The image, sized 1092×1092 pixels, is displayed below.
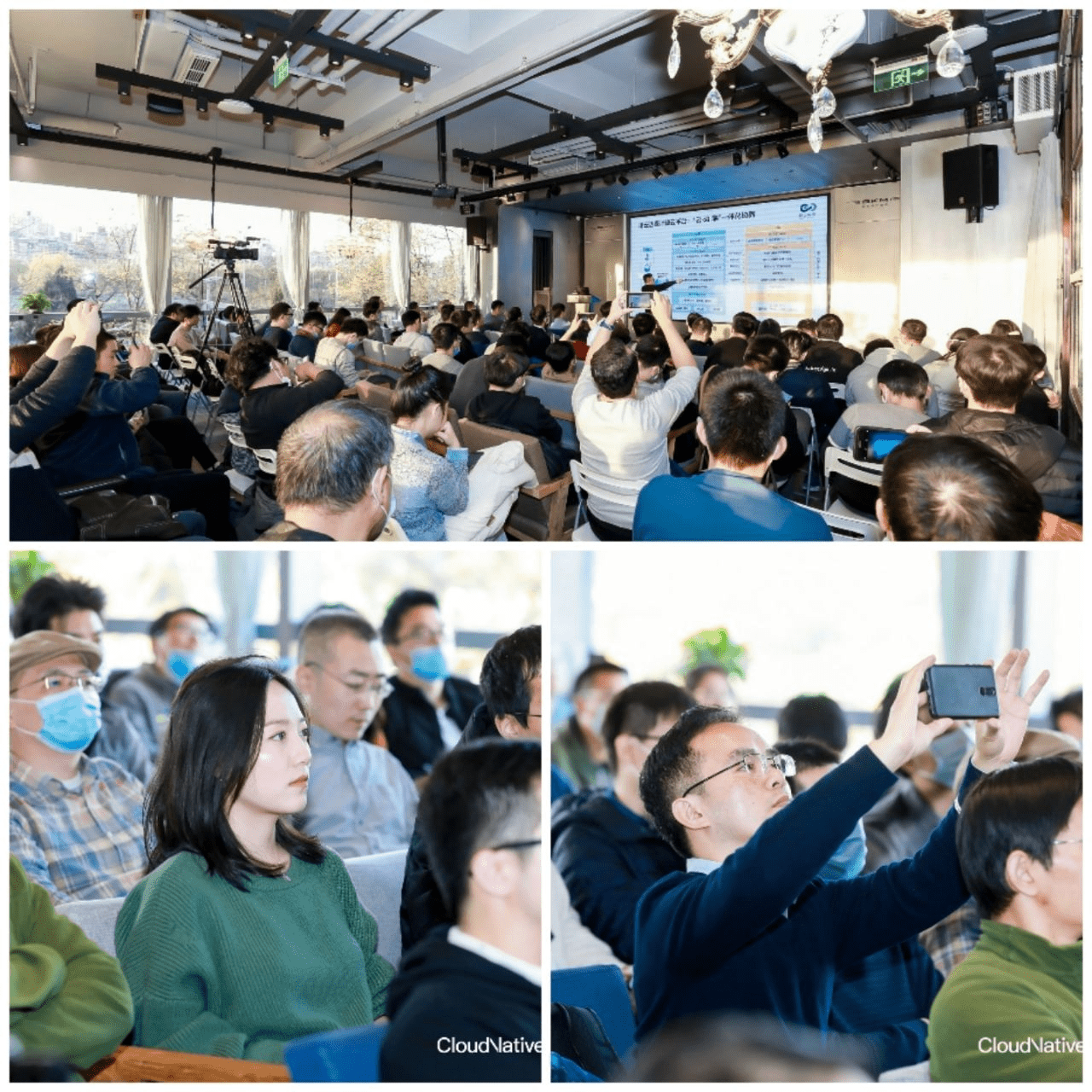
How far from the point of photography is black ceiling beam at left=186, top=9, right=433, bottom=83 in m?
6.09

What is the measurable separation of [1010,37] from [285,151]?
33.5 ft

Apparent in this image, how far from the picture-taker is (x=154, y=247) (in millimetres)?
12367

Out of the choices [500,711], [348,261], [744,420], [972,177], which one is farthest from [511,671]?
[348,261]

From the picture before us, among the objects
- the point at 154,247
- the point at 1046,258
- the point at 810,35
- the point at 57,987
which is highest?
the point at 154,247

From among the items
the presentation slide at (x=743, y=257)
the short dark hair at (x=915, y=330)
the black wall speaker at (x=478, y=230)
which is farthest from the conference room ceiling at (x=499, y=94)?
the short dark hair at (x=915, y=330)

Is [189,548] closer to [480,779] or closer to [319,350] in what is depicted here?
[480,779]

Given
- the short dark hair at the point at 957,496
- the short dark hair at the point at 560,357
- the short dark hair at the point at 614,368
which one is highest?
the short dark hair at the point at 560,357

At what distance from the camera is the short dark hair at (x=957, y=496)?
4.99 feet

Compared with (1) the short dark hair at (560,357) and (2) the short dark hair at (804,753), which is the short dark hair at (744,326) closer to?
(1) the short dark hair at (560,357)

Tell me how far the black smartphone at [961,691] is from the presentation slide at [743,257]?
11.5m

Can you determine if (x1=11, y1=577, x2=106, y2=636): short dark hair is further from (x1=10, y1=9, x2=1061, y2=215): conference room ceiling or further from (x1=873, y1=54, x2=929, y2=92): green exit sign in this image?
(x1=873, y1=54, x2=929, y2=92): green exit sign

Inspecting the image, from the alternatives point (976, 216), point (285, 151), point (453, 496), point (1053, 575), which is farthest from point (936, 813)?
point (285, 151)

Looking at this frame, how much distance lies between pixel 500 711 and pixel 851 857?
579mm

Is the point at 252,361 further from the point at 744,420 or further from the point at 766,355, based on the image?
the point at 766,355
